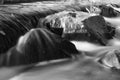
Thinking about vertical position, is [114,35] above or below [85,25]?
below

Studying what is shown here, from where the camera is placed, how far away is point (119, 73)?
4.41 meters

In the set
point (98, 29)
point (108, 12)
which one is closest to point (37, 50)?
point (98, 29)

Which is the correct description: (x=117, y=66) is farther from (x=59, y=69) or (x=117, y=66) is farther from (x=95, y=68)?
(x=59, y=69)

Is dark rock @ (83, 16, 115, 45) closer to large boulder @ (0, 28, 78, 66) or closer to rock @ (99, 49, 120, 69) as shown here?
large boulder @ (0, 28, 78, 66)

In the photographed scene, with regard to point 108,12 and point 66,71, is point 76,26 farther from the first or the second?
point 108,12

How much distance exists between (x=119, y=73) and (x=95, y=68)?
598 mm

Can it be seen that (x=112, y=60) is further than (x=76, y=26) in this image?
No

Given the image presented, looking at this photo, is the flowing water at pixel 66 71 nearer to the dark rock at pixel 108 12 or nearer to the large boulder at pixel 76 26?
the large boulder at pixel 76 26

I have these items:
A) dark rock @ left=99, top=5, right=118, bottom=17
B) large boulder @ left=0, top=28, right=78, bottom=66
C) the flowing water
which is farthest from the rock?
dark rock @ left=99, top=5, right=118, bottom=17

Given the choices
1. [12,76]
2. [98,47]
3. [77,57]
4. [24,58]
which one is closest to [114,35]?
[98,47]

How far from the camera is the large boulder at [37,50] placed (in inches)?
195

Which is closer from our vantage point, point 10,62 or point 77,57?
point 10,62

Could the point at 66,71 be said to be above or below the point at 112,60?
below

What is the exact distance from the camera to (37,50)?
508 centimetres
